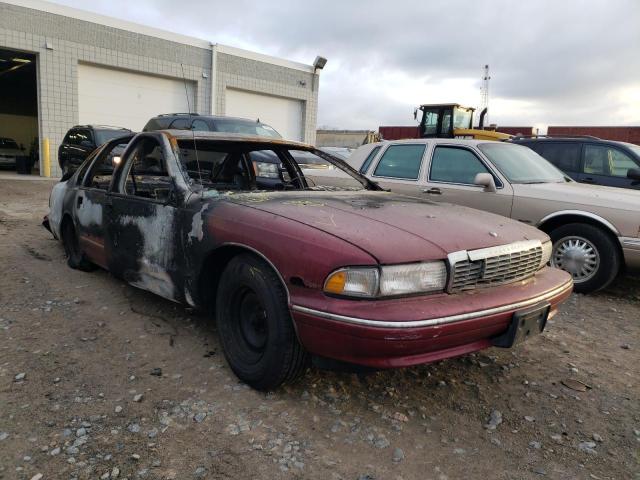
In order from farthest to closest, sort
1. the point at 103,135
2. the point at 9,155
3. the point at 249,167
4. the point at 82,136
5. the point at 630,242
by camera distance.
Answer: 1. the point at 9,155
2. the point at 82,136
3. the point at 103,135
4. the point at 630,242
5. the point at 249,167

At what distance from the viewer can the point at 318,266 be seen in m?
2.35

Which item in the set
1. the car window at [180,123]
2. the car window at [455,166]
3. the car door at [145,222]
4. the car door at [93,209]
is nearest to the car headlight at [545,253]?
the car door at [145,222]

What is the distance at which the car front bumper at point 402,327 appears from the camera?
2.22 meters

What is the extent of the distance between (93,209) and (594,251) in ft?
15.3

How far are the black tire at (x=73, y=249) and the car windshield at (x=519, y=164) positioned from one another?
4306 mm

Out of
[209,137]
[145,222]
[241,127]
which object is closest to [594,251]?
[209,137]

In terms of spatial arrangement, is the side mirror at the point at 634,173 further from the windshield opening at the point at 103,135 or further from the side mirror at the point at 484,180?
the windshield opening at the point at 103,135

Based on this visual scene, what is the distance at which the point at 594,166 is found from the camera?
662 centimetres

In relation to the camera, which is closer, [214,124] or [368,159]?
[368,159]

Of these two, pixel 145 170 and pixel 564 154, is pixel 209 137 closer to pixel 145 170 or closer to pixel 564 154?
pixel 145 170

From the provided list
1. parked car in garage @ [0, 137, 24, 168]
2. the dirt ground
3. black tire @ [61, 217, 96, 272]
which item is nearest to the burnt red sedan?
the dirt ground

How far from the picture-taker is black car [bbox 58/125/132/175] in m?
11.8

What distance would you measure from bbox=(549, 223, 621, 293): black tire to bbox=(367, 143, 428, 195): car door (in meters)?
1.59

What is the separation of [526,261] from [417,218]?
2.20 feet
